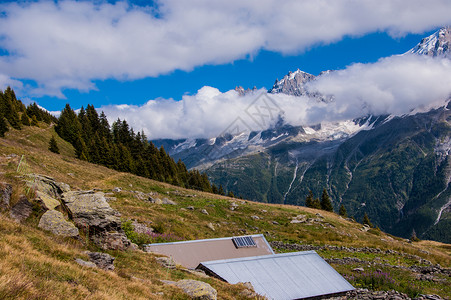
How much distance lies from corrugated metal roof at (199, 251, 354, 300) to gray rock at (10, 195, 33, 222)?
11558mm

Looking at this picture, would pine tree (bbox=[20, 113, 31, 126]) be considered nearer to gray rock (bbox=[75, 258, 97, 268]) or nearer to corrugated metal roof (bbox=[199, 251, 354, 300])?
corrugated metal roof (bbox=[199, 251, 354, 300])

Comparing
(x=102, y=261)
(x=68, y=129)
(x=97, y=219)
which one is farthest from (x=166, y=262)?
(x=68, y=129)

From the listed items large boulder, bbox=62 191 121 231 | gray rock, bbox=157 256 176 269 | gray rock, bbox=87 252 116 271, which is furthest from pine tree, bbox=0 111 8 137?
gray rock, bbox=87 252 116 271

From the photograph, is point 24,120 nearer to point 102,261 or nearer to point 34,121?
point 34,121

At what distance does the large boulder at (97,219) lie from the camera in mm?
15320

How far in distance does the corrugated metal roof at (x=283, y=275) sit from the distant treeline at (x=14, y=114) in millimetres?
68868

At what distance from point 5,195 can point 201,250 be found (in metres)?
15.8

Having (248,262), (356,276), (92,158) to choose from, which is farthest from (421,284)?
(92,158)

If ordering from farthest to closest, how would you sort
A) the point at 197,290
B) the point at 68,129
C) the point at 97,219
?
the point at 68,129, the point at 97,219, the point at 197,290

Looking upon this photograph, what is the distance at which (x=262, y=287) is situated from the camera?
17.9 m

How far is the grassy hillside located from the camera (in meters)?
8.26

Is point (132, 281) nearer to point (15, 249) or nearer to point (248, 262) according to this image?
point (15, 249)

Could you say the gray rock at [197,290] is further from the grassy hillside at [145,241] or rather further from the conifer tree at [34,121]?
the conifer tree at [34,121]

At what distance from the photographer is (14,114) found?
72.1 metres
